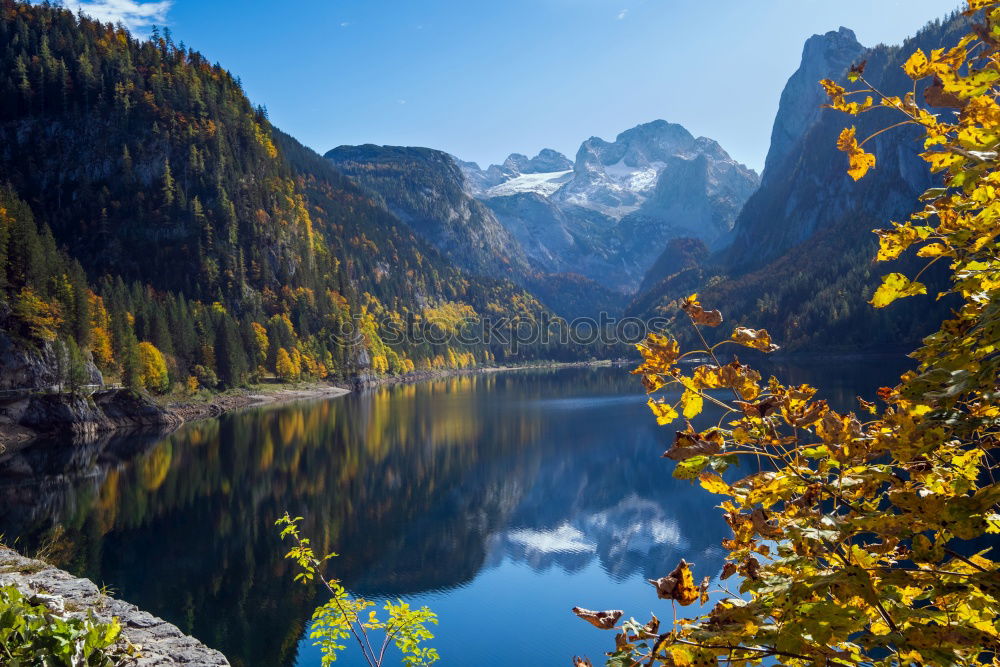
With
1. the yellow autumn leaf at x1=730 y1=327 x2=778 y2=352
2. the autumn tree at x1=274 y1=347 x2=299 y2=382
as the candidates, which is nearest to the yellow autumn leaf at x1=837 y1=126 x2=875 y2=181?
the yellow autumn leaf at x1=730 y1=327 x2=778 y2=352

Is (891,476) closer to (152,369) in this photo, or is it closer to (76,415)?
(76,415)

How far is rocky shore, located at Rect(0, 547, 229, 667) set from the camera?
31.4 feet

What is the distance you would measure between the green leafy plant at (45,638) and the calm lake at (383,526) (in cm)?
1008

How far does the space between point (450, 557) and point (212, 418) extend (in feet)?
161

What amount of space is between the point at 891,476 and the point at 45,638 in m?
8.36

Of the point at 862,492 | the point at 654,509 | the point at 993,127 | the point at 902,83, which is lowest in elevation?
the point at 654,509

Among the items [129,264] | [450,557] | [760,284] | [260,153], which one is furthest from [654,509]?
[760,284]

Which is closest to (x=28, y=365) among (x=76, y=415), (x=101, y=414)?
(x=76, y=415)

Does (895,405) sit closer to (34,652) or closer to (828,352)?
(34,652)

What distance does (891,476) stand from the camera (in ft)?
8.41

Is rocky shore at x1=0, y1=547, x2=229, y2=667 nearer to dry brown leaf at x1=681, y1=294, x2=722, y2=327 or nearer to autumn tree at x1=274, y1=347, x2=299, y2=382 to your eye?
dry brown leaf at x1=681, y1=294, x2=722, y2=327

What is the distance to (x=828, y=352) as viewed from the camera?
132250 millimetres

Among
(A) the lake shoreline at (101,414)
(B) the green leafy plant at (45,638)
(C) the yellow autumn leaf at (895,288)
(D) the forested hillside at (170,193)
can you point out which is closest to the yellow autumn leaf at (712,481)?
(C) the yellow autumn leaf at (895,288)

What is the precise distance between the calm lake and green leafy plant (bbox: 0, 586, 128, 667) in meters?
10.1
